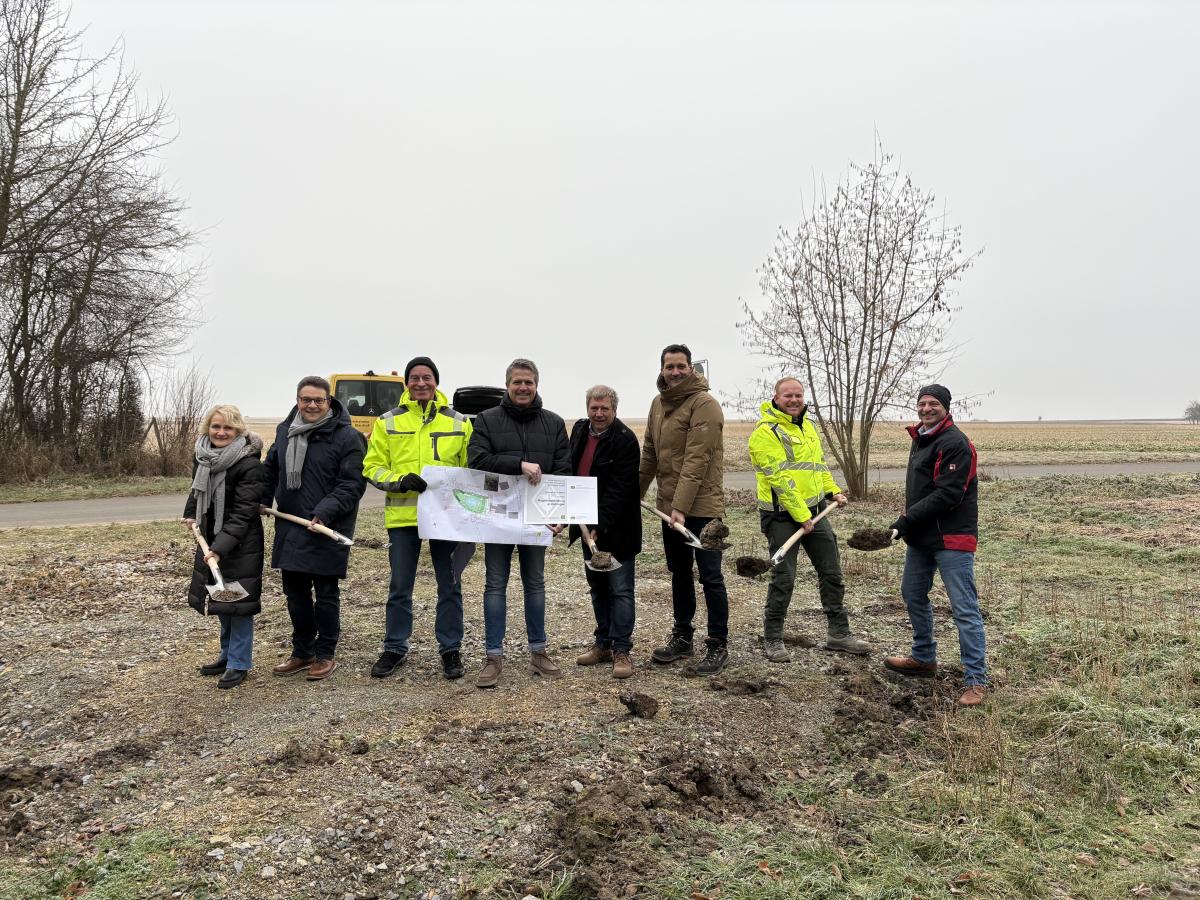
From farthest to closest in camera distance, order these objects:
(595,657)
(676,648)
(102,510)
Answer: (102,510) < (676,648) < (595,657)

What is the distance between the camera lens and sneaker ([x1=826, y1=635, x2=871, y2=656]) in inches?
225

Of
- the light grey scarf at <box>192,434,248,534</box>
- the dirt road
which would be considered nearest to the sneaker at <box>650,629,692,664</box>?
the light grey scarf at <box>192,434,248,534</box>

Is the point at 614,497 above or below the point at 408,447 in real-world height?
below

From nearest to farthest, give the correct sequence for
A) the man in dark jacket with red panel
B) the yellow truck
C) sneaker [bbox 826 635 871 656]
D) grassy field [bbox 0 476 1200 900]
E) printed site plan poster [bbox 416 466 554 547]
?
grassy field [bbox 0 476 1200 900] < printed site plan poster [bbox 416 466 554 547] < the man in dark jacket with red panel < sneaker [bbox 826 635 871 656] < the yellow truck

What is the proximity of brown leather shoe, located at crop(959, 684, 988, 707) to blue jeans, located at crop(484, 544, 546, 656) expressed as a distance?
9.06 feet

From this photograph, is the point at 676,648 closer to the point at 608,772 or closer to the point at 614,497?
the point at 614,497

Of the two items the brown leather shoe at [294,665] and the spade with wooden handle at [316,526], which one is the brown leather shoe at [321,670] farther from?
the spade with wooden handle at [316,526]

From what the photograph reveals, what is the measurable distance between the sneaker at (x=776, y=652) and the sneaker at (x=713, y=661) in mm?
460

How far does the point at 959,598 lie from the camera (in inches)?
185

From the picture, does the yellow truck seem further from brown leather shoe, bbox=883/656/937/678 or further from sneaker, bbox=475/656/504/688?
brown leather shoe, bbox=883/656/937/678

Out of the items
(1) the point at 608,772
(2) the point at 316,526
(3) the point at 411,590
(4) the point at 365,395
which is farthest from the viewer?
(4) the point at 365,395

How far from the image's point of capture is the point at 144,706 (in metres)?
4.73

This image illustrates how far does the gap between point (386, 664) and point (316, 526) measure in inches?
45.1

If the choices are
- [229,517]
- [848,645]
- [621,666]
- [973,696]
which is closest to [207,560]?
[229,517]
